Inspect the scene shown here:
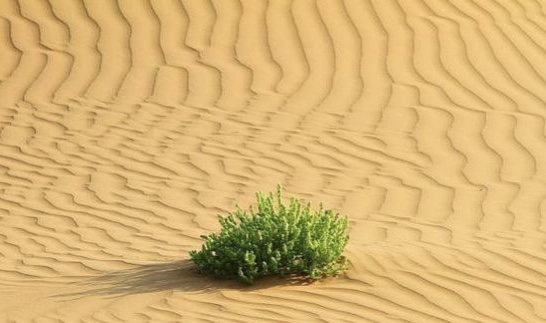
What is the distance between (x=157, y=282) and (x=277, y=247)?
0.75m

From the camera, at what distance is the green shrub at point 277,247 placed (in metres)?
8.25

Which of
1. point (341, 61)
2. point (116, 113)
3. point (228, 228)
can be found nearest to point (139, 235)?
point (228, 228)

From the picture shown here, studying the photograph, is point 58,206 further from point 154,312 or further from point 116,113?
point 154,312

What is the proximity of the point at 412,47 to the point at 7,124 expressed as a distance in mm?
4058

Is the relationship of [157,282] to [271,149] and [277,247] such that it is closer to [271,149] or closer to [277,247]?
[277,247]

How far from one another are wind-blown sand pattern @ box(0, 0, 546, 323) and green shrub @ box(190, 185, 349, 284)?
4.4 inches

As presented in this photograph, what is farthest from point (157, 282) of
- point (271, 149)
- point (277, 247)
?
point (271, 149)

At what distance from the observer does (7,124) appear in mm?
13172

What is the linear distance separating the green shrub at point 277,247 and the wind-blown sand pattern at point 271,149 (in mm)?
111

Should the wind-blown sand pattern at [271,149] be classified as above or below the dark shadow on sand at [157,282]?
above

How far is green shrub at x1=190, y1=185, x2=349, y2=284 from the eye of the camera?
27.1 feet

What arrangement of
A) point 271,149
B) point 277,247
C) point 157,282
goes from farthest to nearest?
point 271,149, point 157,282, point 277,247

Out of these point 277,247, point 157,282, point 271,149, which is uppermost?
point 271,149

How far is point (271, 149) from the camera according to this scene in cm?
1222
